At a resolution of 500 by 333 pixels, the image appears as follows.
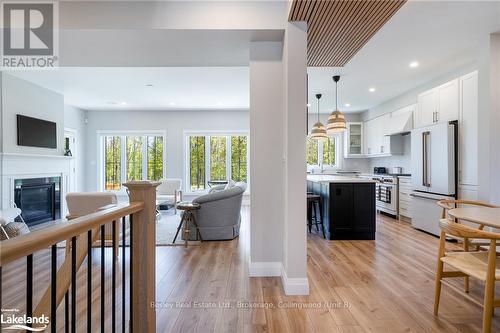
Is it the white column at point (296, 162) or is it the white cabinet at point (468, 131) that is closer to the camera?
the white column at point (296, 162)

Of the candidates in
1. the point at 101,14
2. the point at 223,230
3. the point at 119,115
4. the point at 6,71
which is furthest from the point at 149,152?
the point at 101,14

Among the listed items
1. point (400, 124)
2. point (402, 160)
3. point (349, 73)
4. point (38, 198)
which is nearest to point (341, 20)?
point (349, 73)

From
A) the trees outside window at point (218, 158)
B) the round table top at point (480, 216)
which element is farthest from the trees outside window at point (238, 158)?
the round table top at point (480, 216)

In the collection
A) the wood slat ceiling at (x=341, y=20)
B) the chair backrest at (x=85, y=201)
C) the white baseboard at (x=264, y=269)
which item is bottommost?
the white baseboard at (x=264, y=269)

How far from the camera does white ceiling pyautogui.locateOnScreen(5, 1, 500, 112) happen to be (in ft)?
9.67

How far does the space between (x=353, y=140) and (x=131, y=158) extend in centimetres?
649

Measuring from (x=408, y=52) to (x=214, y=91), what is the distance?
3655 millimetres

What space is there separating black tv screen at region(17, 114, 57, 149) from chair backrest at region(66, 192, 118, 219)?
257cm

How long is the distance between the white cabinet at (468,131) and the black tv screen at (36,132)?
7487 mm

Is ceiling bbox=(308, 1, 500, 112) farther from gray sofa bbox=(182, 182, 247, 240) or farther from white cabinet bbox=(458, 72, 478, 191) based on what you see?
gray sofa bbox=(182, 182, 247, 240)

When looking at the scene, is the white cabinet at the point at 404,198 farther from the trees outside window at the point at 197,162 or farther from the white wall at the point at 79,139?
the white wall at the point at 79,139

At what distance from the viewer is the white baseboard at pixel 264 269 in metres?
2.91

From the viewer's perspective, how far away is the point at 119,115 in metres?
7.72

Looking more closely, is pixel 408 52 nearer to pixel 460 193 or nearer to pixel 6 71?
pixel 460 193
